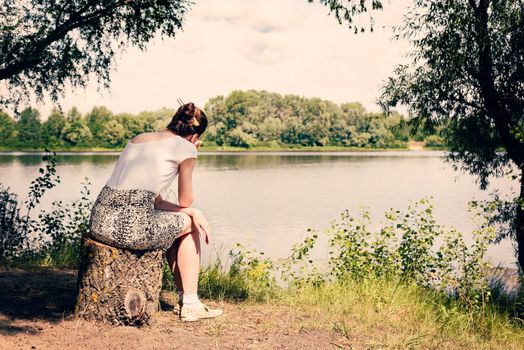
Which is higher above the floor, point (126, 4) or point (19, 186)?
point (126, 4)

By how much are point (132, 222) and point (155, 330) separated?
3.10ft

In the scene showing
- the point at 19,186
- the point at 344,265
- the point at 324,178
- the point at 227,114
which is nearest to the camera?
the point at 344,265

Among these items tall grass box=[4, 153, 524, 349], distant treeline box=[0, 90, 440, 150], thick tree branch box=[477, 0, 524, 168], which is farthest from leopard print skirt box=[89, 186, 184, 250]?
distant treeline box=[0, 90, 440, 150]

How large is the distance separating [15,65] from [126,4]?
2.13 m

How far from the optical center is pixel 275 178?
43.1 meters

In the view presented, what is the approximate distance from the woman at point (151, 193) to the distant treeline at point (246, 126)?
248 ft

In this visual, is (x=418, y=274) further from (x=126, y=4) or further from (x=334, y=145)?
(x=334, y=145)

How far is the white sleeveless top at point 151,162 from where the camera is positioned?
436cm

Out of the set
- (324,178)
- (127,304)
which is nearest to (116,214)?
(127,304)

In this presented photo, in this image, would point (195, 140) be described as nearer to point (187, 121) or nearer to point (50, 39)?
point (187, 121)

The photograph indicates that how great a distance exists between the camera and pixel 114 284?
4.36 m

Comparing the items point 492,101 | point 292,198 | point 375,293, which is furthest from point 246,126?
point 375,293

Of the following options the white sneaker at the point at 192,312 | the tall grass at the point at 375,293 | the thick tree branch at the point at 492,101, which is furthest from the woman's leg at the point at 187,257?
the thick tree branch at the point at 492,101

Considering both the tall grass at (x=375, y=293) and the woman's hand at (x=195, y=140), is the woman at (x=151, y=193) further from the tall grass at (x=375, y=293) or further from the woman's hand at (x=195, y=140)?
the tall grass at (x=375, y=293)
